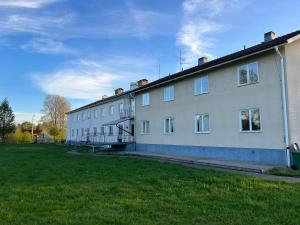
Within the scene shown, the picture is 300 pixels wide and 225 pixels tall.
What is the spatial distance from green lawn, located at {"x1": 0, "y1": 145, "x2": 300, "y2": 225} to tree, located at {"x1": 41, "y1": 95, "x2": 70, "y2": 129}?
2638 inches

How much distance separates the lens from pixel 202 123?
21.0 metres

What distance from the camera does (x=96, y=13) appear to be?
18125 mm

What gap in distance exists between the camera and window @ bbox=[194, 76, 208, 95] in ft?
68.3

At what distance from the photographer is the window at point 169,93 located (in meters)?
24.8

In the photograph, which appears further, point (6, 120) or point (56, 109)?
point (56, 109)

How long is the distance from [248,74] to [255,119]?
2781mm

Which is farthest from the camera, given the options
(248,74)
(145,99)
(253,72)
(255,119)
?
(145,99)

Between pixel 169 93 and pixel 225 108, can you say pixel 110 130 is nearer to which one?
pixel 169 93

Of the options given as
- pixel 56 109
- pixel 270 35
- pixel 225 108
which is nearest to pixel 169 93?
pixel 225 108

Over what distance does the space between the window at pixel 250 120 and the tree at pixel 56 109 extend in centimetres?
6501

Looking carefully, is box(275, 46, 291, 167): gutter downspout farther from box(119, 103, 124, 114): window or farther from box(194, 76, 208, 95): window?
box(119, 103, 124, 114): window

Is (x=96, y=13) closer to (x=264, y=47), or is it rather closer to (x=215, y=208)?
(x=264, y=47)

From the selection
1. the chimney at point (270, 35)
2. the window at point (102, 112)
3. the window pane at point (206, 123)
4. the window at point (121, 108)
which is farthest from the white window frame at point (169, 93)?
the window at point (102, 112)

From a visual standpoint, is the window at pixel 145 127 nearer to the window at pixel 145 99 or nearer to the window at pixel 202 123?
the window at pixel 145 99
